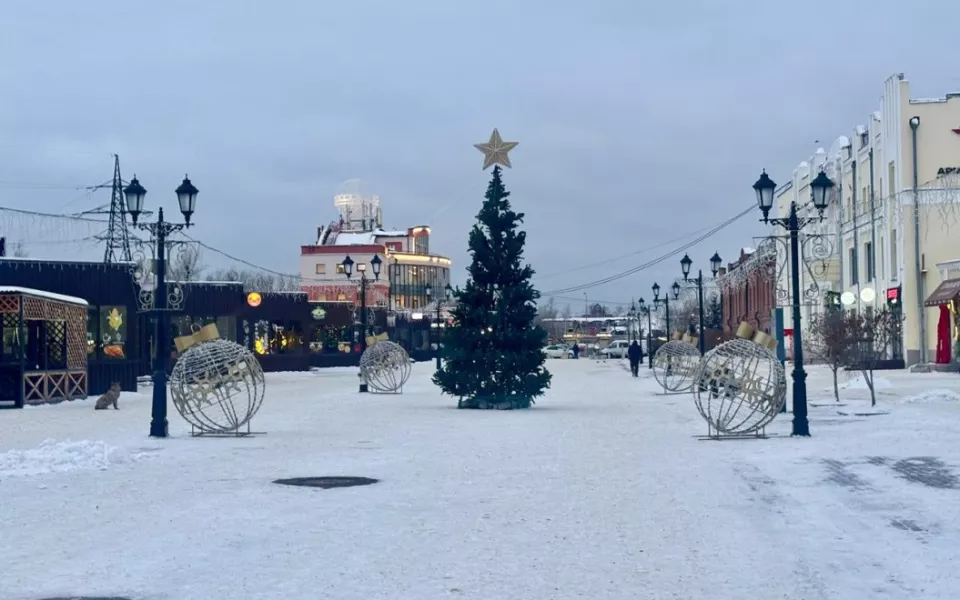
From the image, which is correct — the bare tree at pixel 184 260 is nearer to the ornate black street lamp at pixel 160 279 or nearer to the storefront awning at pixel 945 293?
the ornate black street lamp at pixel 160 279

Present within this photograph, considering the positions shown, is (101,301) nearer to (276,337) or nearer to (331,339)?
(276,337)

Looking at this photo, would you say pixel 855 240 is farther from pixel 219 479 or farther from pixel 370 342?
pixel 219 479

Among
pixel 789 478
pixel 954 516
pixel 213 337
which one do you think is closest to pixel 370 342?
pixel 213 337

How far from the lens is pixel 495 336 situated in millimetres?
26969

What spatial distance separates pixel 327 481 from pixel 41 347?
67.5ft

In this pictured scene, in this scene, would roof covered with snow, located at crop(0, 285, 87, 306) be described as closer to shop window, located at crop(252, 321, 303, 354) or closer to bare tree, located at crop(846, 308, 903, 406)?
bare tree, located at crop(846, 308, 903, 406)

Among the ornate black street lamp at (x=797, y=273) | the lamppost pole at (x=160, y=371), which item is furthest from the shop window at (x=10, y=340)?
the ornate black street lamp at (x=797, y=273)

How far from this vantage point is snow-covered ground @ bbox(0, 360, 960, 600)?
8.00 metres

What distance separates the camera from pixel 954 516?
10.5m

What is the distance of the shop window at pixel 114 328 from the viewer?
125ft

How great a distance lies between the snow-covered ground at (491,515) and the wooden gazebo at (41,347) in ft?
28.5

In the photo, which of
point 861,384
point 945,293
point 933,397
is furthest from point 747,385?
point 945,293

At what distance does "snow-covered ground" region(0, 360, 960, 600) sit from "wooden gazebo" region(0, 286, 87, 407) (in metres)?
8.69

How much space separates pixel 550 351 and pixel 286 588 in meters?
91.6
